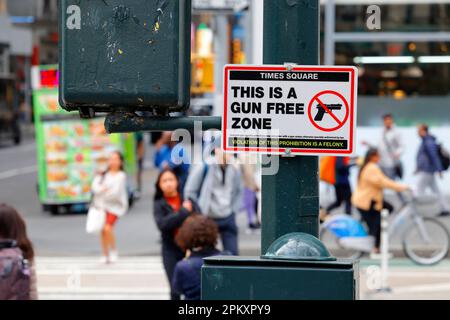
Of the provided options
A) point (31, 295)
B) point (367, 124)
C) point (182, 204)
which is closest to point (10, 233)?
point (31, 295)

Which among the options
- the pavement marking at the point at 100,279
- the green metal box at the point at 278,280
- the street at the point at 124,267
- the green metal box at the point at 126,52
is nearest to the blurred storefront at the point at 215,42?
the street at the point at 124,267

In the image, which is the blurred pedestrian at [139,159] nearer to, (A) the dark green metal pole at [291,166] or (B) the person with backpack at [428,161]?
(B) the person with backpack at [428,161]

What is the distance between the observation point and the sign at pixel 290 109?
352 centimetres

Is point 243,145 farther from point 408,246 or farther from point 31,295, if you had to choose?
point 408,246

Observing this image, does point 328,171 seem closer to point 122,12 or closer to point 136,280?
point 136,280

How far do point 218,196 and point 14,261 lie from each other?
4.77m

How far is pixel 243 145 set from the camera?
352 cm

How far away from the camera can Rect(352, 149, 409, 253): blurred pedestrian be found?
14.0 meters

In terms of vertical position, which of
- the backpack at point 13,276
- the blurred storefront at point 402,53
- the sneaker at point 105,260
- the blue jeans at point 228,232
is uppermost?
the blurred storefront at point 402,53

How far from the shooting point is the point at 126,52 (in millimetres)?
3203

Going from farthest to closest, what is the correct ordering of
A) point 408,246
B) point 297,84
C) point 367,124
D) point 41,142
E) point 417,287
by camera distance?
point 367,124 → point 41,142 → point 408,246 → point 417,287 → point 297,84

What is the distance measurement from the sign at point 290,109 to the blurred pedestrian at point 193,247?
3679 millimetres

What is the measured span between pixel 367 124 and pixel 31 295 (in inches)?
611
